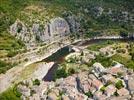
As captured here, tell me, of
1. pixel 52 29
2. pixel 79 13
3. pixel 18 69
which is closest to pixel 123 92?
pixel 18 69

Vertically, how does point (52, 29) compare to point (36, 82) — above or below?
above

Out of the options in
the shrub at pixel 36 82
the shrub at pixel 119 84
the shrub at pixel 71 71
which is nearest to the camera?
the shrub at pixel 119 84

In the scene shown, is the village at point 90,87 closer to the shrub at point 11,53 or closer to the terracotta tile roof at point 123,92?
the terracotta tile roof at point 123,92

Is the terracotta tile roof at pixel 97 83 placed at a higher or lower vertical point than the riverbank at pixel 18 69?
→ higher

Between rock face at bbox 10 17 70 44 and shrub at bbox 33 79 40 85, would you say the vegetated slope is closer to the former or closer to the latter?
rock face at bbox 10 17 70 44

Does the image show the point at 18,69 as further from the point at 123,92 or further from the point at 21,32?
the point at 123,92

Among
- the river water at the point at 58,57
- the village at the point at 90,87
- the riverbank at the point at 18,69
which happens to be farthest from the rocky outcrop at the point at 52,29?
the village at the point at 90,87

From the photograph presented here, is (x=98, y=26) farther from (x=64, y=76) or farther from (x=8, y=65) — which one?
(x=64, y=76)
